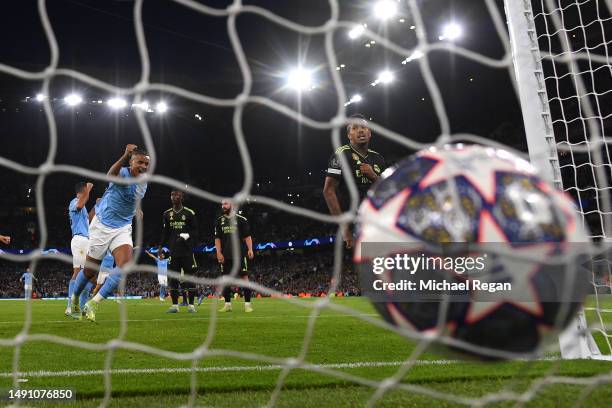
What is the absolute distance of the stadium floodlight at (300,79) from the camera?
2339cm

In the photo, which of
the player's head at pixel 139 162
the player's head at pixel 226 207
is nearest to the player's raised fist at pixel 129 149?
the player's head at pixel 139 162

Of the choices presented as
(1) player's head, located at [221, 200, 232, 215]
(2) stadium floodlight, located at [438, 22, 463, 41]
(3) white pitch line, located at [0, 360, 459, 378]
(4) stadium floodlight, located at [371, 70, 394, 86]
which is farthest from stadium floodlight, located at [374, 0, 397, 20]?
(3) white pitch line, located at [0, 360, 459, 378]

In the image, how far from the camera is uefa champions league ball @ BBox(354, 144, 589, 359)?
1.63 metres

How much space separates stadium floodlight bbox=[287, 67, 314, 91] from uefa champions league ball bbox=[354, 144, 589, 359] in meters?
22.1

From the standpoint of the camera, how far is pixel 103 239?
18.9 ft

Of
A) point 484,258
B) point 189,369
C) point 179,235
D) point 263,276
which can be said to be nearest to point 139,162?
point 189,369

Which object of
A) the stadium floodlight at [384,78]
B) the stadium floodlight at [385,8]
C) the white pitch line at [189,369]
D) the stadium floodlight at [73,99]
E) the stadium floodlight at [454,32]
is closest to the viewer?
the white pitch line at [189,369]

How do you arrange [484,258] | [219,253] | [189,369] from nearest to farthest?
[484,258] → [189,369] → [219,253]

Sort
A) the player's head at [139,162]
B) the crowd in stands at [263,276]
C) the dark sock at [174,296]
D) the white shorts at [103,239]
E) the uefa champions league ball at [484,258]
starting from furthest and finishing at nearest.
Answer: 1. the crowd in stands at [263,276]
2. the dark sock at [174,296]
3. the white shorts at [103,239]
4. the player's head at [139,162]
5. the uefa champions league ball at [484,258]

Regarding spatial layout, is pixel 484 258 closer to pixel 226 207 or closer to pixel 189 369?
pixel 189 369

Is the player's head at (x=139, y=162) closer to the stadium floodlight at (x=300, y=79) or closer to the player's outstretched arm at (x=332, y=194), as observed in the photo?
the player's outstretched arm at (x=332, y=194)

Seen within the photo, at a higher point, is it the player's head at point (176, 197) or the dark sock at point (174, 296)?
the player's head at point (176, 197)

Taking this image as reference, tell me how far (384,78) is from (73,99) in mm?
13756

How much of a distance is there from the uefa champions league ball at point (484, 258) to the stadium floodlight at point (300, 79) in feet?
72.5
